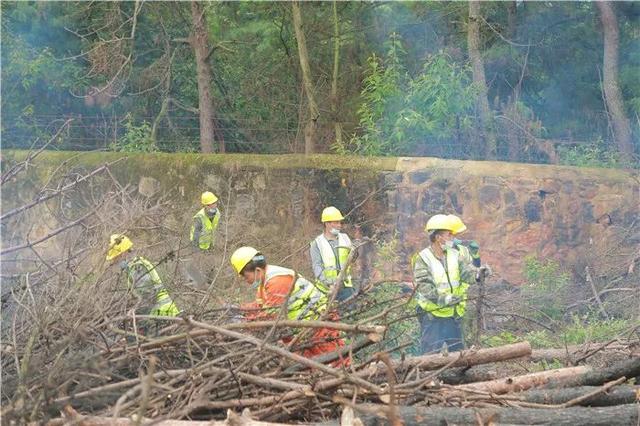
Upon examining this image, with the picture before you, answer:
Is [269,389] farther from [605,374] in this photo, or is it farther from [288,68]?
[288,68]

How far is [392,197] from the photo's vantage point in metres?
15.8

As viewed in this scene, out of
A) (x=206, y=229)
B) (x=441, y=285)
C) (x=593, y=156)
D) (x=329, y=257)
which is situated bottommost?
(x=441, y=285)

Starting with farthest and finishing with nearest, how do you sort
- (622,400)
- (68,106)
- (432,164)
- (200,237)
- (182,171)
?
(68,106), (182,171), (432,164), (200,237), (622,400)

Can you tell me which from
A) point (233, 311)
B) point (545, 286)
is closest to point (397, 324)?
point (233, 311)

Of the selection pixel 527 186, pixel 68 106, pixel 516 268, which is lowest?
pixel 516 268

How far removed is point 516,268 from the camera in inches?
582

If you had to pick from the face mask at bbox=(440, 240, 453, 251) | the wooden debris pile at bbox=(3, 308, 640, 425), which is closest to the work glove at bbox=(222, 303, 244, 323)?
the wooden debris pile at bbox=(3, 308, 640, 425)

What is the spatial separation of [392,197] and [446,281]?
21.7 feet

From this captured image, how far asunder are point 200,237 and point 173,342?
28.5 feet

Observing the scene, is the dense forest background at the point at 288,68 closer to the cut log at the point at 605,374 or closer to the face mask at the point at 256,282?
the face mask at the point at 256,282

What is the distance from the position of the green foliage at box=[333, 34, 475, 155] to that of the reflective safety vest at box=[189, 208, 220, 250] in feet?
11.4

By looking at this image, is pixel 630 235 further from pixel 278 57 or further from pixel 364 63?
pixel 278 57

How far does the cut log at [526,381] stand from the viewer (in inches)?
257

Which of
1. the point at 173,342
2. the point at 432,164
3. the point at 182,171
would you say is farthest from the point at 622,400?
the point at 182,171
